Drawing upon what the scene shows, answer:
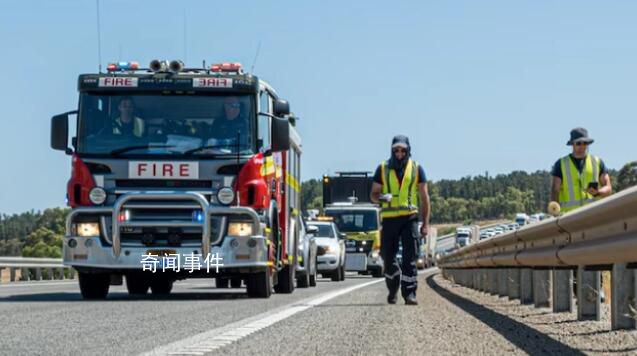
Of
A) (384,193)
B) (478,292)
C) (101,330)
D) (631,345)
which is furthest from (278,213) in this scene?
(631,345)

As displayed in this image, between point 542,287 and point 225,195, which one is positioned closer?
point 542,287

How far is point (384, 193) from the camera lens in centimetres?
1358

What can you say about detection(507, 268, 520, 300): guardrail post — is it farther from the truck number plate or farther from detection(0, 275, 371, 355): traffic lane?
the truck number plate

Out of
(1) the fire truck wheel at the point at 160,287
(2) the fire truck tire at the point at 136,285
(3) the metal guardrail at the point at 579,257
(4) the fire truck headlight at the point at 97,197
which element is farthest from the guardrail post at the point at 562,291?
(1) the fire truck wheel at the point at 160,287

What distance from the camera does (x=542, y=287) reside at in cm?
1224

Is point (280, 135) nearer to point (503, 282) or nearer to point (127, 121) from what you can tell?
point (127, 121)

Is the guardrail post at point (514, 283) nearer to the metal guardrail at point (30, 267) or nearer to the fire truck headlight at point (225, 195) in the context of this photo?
the fire truck headlight at point (225, 195)

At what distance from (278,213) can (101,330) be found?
773 cm

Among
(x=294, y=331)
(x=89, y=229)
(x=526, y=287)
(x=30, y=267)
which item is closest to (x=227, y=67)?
(x=89, y=229)

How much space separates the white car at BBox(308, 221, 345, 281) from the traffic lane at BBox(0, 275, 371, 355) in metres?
16.5

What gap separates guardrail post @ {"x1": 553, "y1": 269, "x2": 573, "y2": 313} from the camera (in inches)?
434

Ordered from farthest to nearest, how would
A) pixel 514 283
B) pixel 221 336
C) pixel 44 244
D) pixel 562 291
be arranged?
pixel 44 244, pixel 514 283, pixel 562 291, pixel 221 336

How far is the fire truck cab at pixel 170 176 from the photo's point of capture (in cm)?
1455

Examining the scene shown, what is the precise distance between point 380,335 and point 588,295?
2.36 m
